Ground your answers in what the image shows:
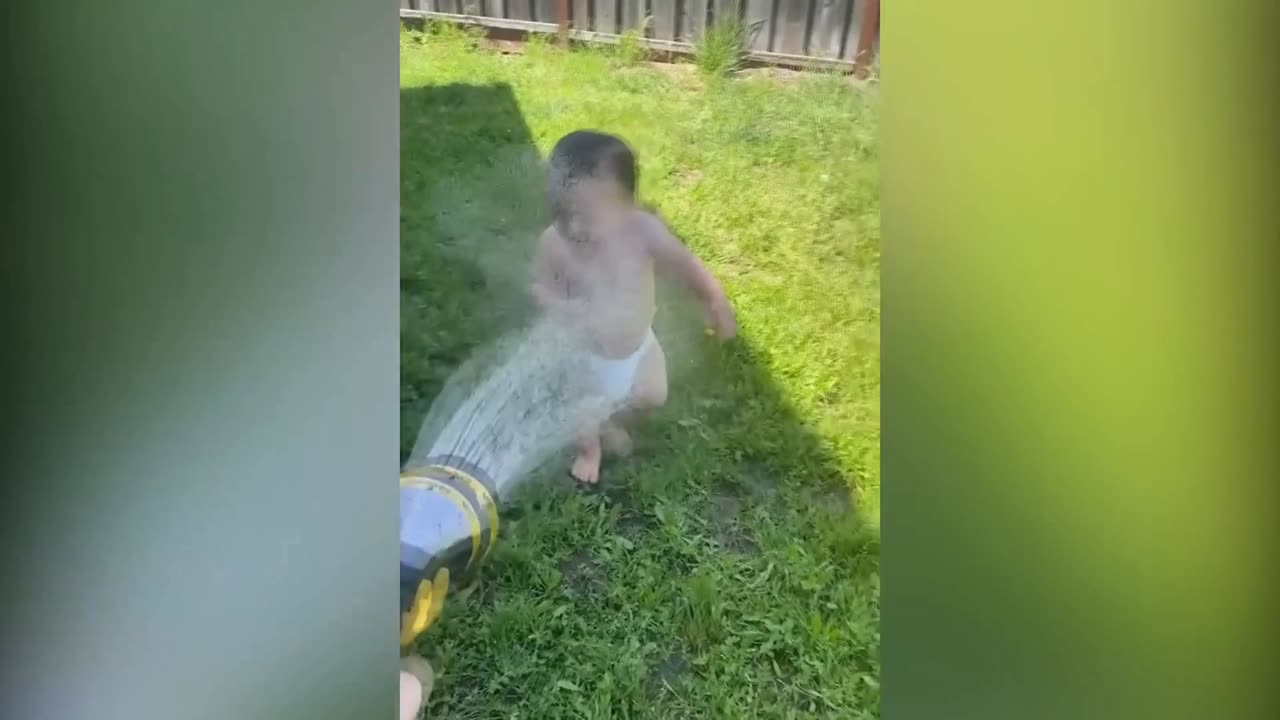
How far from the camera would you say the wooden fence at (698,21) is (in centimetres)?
70

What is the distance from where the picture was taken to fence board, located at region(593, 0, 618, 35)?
2.33ft

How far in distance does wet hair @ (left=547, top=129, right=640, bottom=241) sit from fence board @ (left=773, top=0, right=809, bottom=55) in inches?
5.8

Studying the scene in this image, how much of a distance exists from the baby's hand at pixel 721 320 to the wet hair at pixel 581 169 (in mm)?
109

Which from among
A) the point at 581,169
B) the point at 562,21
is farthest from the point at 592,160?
the point at 562,21

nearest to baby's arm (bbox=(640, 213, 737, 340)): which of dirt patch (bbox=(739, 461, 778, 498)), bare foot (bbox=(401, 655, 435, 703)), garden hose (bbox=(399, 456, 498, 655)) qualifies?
dirt patch (bbox=(739, 461, 778, 498))

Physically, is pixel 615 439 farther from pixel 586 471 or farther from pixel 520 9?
pixel 520 9

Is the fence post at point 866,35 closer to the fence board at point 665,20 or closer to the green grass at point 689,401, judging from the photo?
the green grass at point 689,401

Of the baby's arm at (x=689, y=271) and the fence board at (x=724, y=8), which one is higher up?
the fence board at (x=724, y=8)

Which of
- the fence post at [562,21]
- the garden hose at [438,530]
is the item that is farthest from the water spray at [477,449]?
the fence post at [562,21]

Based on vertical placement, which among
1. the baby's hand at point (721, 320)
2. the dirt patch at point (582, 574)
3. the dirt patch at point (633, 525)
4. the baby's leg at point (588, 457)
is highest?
the baby's hand at point (721, 320)

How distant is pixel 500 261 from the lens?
27.3 inches
